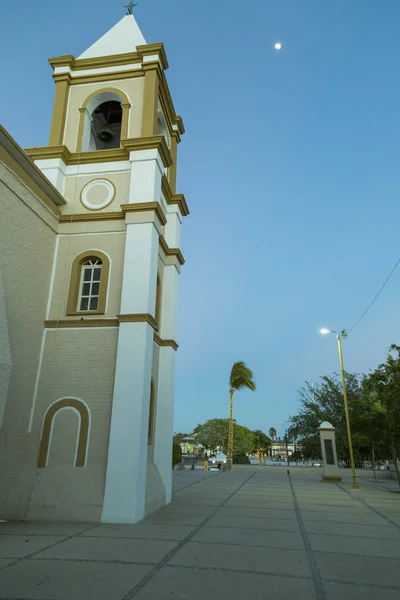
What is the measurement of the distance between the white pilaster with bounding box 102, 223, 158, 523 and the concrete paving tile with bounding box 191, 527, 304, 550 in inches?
85.2

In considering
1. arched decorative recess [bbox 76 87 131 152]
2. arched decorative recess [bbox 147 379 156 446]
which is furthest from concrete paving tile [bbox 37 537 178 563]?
arched decorative recess [bbox 76 87 131 152]

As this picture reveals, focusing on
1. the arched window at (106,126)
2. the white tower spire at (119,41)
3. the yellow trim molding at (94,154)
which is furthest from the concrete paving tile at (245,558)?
the white tower spire at (119,41)

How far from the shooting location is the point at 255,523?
9.78 meters

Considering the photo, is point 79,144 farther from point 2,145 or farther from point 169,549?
point 169,549

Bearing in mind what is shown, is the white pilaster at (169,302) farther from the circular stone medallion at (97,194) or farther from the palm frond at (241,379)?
the palm frond at (241,379)

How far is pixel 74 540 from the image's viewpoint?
7980 mm

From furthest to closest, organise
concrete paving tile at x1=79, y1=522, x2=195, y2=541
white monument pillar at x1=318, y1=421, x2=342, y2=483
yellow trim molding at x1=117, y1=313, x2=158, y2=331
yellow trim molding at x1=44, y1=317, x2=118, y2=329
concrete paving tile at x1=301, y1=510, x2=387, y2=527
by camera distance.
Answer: white monument pillar at x1=318, y1=421, x2=342, y2=483, yellow trim molding at x1=44, y1=317, x2=118, y2=329, yellow trim molding at x1=117, y1=313, x2=158, y2=331, concrete paving tile at x1=301, y1=510, x2=387, y2=527, concrete paving tile at x1=79, y1=522, x2=195, y2=541

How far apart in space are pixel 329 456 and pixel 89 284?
1689cm

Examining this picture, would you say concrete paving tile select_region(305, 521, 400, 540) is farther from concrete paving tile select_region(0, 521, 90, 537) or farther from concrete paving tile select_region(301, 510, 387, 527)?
concrete paving tile select_region(0, 521, 90, 537)

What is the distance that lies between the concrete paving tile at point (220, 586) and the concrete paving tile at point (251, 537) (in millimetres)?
Answer: 1946

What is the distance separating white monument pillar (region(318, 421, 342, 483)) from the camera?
71.5ft

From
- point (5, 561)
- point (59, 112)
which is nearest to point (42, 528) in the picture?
point (5, 561)

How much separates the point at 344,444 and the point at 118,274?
27987 millimetres

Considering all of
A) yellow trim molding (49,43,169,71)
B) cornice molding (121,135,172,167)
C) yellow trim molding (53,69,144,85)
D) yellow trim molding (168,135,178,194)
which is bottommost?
cornice molding (121,135,172,167)
